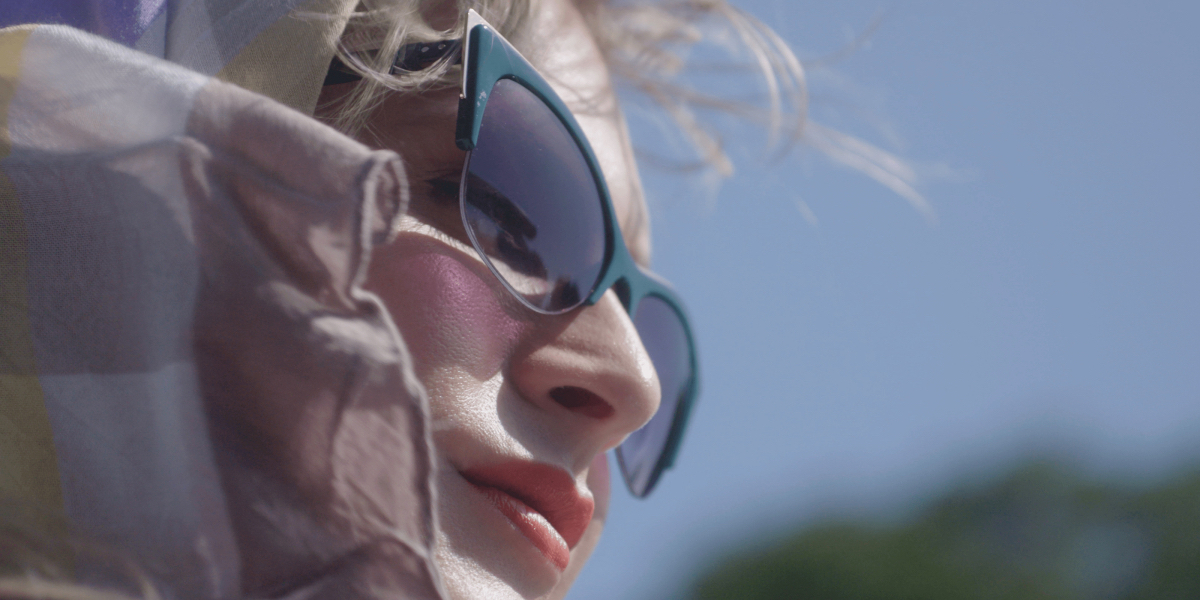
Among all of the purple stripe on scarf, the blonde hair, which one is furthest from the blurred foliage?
the purple stripe on scarf

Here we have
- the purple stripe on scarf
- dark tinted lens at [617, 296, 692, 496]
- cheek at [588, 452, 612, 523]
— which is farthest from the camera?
dark tinted lens at [617, 296, 692, 496]

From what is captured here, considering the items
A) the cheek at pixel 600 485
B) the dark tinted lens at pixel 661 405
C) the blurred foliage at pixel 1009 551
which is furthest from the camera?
the blurred foliage at pixel 1009 551

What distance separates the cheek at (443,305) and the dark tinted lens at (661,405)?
0.71m

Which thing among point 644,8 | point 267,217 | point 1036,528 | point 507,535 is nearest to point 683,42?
point 644,8

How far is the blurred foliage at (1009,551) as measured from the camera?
746 inches

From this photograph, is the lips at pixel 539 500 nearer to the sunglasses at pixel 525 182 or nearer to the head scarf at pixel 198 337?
the sunglasses at pixel 525 182

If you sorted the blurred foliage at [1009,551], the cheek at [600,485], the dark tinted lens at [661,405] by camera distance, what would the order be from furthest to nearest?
the blurred foliage at [1009,551]
the dark tinted lens at [661,405]
the cheek at [600,485]

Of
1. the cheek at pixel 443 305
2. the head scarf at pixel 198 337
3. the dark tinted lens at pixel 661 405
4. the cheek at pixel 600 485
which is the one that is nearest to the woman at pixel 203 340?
the head scarf at pixel 198 337

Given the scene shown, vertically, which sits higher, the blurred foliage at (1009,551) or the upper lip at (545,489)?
the blurred foliage at (1009,551)

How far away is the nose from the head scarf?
1.34 feet

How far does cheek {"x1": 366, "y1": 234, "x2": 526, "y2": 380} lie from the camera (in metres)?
1.08

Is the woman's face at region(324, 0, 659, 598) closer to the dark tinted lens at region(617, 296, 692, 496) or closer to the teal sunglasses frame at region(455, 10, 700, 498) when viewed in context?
the teal sunglasses frame at region(455, 10, 700, 498)

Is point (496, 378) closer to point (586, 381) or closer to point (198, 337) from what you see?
point (586, 381)

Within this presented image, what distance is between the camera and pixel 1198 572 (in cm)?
1972
